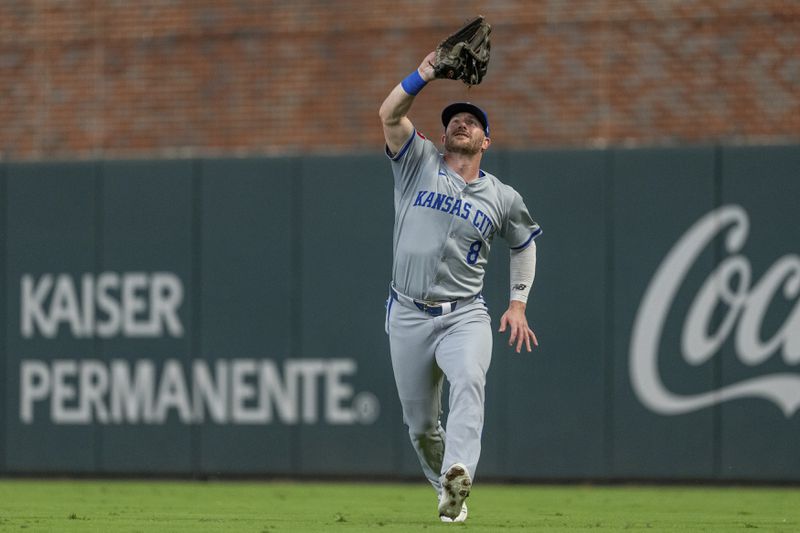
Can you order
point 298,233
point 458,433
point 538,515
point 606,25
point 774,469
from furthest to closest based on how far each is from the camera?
1. point 606,25
2. point 298,233
3. point 774,469
4. point 538,515
5. point 458,433

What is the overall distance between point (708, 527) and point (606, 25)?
626 centimetres

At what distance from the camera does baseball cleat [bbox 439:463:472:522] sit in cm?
705

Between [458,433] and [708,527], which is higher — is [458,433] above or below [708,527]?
above

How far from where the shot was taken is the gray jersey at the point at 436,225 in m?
7.58

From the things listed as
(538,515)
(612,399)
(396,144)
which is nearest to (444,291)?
(396,144)

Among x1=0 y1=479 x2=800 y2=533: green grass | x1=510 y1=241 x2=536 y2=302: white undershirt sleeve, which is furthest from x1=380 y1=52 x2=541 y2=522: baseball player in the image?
x1=0 y1=479 x2=800 y2=533: green grass

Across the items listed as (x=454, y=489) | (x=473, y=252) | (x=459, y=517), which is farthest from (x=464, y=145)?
(x=459, y=517)

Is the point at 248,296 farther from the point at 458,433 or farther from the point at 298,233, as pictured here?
the point at 458,433

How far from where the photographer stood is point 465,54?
24.2 feet

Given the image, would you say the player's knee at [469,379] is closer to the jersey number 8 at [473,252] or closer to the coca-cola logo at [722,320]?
the jersey number 8 at [473,252]

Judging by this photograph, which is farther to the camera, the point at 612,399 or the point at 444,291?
the point at 612,399

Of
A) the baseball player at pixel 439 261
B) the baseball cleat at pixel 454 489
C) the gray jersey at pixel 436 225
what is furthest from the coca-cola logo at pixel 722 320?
the baseball cleat at pixel 454 489

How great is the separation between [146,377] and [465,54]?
5329 mm

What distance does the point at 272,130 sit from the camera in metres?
13.4
